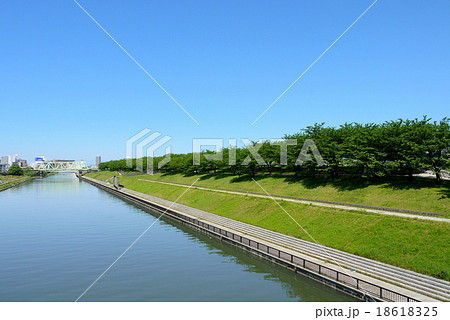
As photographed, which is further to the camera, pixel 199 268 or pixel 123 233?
pixel 123 233

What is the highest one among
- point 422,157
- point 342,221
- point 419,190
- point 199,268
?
point 422,157

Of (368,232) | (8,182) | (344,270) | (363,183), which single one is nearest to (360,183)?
(363,183)

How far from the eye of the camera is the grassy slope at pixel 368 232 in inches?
938

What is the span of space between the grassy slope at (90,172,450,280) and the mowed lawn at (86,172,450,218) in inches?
254

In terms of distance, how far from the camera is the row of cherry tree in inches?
1677

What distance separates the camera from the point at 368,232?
29.5 metres

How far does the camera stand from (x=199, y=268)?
28.6 metres

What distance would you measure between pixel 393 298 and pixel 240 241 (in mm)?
18208

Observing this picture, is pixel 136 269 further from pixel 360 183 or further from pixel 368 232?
pixel 360 183

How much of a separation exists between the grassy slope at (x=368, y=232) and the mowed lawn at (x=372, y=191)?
21.2 ft

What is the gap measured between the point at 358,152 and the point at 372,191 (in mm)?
8533

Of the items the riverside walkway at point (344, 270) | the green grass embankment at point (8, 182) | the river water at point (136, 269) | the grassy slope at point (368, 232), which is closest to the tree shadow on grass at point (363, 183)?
the grassy slope at point (368, 232)

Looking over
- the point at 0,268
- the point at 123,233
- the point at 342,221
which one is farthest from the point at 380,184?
the point at 0,268

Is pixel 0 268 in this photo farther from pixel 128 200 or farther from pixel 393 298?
pixel 128 200
